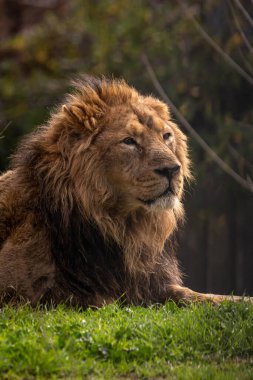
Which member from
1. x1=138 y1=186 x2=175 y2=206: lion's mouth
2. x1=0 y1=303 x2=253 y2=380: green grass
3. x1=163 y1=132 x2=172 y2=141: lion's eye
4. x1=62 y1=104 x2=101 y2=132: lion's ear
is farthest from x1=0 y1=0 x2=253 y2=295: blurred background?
x1=0 y1=303 x2=253 y2=380: green grass

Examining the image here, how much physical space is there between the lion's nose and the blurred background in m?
4.67

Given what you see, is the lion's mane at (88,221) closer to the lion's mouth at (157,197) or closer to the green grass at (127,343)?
the lion's mouth at (157,197)

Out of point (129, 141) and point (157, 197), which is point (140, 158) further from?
point (157, 197)

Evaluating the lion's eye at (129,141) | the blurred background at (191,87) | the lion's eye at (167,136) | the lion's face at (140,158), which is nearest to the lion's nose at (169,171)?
the lion's face at (140,158)

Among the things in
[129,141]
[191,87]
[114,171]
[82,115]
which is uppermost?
[191,87]

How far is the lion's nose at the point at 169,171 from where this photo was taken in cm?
646

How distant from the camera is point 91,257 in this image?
6734mm

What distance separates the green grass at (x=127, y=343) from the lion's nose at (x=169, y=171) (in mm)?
876

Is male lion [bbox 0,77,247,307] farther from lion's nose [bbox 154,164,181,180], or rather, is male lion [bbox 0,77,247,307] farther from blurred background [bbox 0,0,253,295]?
blurred background [bbox 0,0,253,295]

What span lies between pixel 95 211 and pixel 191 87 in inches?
232

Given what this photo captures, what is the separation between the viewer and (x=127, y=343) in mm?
5328

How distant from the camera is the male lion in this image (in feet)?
21.4

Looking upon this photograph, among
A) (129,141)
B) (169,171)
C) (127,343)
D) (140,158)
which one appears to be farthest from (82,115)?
(127,343)

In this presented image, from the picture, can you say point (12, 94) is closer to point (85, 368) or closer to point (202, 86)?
point (202, 86)
